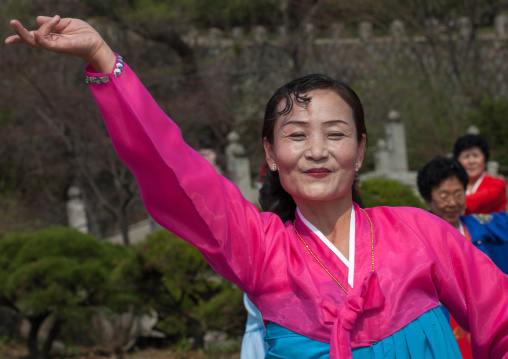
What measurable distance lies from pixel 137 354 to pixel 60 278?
1212mm

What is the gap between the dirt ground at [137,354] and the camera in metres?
6.01

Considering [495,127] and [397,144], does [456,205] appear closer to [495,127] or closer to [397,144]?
[397,144]

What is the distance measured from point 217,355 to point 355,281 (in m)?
4.21

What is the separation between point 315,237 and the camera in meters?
2.04

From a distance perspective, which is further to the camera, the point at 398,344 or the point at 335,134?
the point at 335,134

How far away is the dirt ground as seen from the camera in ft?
19.7

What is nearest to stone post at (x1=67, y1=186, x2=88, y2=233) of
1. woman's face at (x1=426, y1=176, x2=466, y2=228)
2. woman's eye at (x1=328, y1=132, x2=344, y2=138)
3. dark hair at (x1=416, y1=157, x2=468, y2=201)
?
dark hair at (x1=416, y1=157, x2=468, y2=201)

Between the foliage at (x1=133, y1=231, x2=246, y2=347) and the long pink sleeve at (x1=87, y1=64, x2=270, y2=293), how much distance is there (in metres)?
3.94

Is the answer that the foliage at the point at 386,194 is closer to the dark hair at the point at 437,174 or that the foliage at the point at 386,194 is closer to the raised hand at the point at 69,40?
the dark hair at the point at 437,174

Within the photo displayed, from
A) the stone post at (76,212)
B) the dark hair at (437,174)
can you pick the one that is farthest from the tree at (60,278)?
the stone post at (76,212)

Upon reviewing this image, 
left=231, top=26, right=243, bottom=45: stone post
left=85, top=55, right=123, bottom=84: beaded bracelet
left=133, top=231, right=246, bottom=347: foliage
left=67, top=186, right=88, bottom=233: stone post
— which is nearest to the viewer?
left=85, top=55, right=123, bottom=84: beaded bracelet

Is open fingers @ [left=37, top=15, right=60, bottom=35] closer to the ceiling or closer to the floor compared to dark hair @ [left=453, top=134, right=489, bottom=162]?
closer to the ceiling

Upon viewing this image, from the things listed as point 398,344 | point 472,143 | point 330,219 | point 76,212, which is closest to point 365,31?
point 76,212

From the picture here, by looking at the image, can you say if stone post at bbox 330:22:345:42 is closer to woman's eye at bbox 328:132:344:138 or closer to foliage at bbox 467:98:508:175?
foliage at bbox 467:98:508:175
